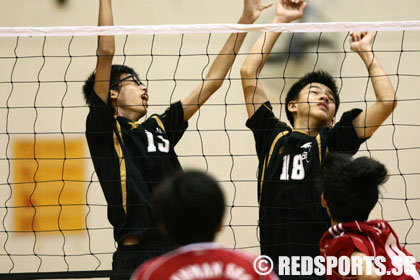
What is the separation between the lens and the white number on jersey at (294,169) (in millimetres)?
2711

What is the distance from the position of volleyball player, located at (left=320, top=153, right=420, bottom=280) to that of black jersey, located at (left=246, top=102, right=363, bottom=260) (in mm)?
672

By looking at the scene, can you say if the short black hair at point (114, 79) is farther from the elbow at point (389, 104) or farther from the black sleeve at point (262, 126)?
the elbow at point (389, 104)

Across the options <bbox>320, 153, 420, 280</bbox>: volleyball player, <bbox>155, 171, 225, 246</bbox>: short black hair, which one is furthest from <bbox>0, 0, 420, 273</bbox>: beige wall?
<bbox>155, 171, 225, 246</bbox>: short black hair

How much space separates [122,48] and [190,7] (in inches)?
19.8

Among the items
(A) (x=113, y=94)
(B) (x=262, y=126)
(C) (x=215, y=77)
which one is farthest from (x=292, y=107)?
(A) (x=113, y=94)

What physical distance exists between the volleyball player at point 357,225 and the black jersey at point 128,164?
908 mm

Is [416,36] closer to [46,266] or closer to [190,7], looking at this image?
[190,7]

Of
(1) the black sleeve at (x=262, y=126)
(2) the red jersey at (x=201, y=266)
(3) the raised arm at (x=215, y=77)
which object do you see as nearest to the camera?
(2) the red jersey at (x=201, y=266)

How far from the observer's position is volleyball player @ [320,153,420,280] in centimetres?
189

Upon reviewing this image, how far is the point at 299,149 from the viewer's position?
109 inches

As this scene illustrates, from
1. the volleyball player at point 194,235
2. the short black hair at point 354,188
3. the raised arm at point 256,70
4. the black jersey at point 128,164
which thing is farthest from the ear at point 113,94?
the volleyball player at point 194,235

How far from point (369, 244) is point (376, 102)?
0.93 metres

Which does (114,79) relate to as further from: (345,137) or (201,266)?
(201,266)

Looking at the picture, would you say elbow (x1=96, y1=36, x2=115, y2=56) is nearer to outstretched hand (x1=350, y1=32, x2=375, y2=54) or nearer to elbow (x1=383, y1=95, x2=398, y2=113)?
outstretched hand (x1=350, y1=32, x2=375, y2=54)
